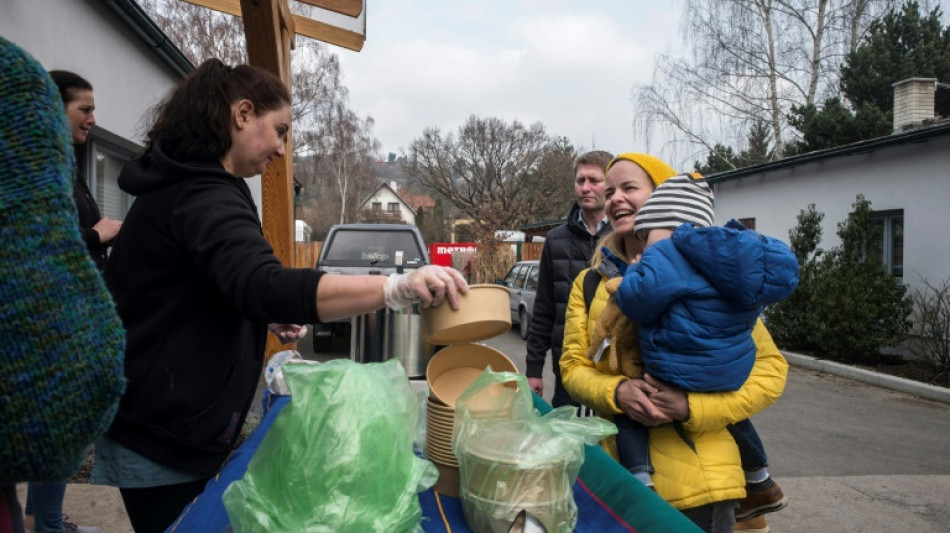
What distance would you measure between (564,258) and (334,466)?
2402 millimetres

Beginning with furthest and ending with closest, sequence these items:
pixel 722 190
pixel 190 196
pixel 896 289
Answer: pixel 722 190
pixel 896 289
pixel 190 196

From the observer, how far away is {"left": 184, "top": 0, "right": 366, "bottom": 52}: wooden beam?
473 cm

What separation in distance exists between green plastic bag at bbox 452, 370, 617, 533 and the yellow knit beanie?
1.06 meters

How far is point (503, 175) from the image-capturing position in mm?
39812

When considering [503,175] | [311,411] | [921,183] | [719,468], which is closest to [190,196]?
[311,411]

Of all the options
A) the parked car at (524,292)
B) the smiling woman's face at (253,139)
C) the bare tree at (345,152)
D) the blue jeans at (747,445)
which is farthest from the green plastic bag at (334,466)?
the bare tree at (345,152)

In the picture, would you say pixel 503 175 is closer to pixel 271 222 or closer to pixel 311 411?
pixel 271 222

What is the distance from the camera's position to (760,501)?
7.06ft

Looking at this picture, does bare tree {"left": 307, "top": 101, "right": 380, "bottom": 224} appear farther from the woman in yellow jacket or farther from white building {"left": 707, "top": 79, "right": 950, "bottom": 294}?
the woman in yellow jacket

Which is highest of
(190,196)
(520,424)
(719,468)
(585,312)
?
(190,196)

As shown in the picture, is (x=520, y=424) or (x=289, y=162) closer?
(x=520, y=424)

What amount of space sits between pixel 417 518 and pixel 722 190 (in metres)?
16.3

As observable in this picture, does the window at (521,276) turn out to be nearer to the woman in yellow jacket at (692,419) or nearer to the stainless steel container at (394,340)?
the stainless steel container at (394,340)

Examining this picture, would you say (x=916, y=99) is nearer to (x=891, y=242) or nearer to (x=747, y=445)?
(x=891, y=242)
